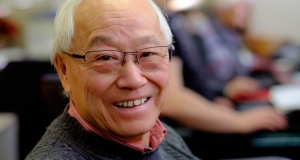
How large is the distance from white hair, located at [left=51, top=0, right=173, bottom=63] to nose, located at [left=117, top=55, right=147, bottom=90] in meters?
0.11

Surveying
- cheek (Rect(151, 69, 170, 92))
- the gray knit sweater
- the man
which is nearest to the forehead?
the man

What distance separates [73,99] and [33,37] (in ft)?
8.65

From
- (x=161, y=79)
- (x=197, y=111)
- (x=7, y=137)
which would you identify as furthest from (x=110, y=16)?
(x=7, y=137)

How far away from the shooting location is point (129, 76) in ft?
3.07

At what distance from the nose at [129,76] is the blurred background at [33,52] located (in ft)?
2.15

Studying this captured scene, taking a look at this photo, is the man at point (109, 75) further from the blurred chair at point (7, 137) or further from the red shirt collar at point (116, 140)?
the blurred chair at point (7, 137)

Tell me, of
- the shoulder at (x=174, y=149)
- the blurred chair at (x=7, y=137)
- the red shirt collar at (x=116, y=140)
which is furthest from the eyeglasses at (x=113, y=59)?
the blurred chair at (x=7, y=137)

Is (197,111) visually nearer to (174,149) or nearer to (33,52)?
(174,149)

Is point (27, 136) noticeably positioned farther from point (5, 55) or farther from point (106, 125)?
point (106, 125)

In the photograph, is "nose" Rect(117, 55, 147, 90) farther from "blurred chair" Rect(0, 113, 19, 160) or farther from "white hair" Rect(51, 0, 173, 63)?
"blurred chair" Rect(0, 113, 19, 160)

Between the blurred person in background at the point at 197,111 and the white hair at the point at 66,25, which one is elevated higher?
the blurred person in background at the point at 197,111

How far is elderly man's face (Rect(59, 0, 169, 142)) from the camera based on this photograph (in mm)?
929

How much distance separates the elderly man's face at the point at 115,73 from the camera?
36.6 inches

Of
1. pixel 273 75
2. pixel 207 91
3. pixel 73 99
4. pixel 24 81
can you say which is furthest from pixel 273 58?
pixel 73 99
